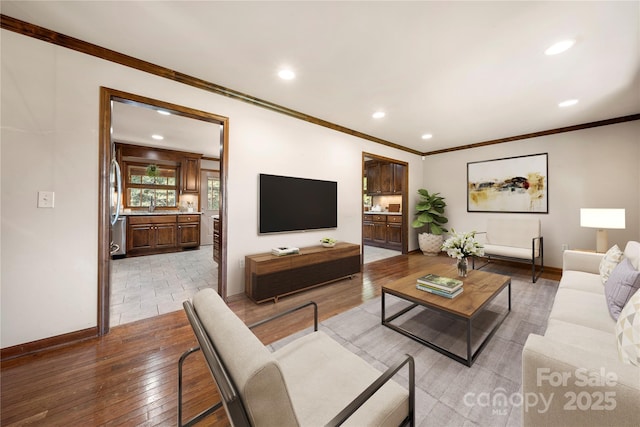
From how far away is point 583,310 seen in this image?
1.73 m

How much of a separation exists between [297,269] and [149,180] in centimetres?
541

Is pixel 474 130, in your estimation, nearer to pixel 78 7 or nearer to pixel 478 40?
pixel 478 40

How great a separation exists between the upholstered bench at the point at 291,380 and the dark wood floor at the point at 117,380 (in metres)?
0.34

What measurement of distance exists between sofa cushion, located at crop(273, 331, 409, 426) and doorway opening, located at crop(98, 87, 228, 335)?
6.38 feet

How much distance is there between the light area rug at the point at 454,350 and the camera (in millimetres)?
1378

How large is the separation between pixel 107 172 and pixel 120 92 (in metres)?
0.76

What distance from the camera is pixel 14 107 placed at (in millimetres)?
1829

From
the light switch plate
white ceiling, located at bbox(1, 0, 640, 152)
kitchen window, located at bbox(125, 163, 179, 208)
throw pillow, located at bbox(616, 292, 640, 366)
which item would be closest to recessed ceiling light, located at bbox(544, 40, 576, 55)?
white ceiling, located at bbox(1, 0, 640, 152)

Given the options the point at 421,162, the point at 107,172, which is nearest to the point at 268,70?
the point at 107,172

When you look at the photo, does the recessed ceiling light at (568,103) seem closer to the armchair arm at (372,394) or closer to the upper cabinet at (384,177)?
the upper cabinet at (384,177)

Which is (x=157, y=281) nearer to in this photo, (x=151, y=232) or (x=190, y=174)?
(x=151, y=232)

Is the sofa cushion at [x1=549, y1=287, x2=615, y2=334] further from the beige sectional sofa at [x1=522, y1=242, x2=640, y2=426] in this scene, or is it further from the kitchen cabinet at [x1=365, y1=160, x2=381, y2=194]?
the kitchen cabinet at [x1=365, y1=160, x2=381, y2=194]

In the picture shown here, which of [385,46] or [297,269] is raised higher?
[385,46]

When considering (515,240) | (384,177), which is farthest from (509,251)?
(384,177)
